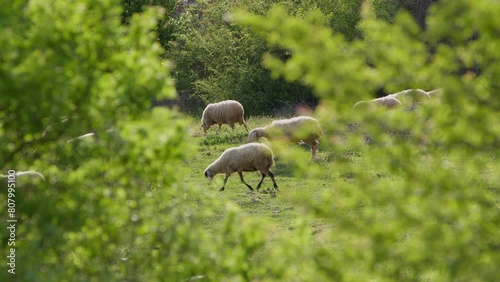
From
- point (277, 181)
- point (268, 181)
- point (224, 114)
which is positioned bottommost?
point (224, 114)

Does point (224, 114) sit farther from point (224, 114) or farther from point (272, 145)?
point (272, 145)

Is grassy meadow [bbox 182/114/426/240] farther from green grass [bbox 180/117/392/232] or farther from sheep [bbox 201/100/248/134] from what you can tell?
sheep [bbox 201/100/248/134]

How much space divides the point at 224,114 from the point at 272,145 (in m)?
27.8

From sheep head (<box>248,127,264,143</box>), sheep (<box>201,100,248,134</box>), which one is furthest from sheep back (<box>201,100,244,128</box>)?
sheep head (<box>248,127,264,143</box>)

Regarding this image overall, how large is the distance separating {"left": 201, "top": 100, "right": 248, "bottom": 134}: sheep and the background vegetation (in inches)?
1028

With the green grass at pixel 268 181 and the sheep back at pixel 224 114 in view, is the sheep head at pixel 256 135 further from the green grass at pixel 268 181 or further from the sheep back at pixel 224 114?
the sheep back at pixel 224 114

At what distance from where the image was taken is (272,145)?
774cm

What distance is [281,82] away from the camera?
48.3m

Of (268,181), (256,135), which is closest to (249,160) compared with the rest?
(268,181)

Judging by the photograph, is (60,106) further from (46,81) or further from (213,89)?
(213,89)

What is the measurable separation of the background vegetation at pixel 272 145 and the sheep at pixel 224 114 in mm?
26100

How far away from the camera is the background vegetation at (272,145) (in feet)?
21.4

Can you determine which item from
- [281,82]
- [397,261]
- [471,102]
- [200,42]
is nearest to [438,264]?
[397,261]

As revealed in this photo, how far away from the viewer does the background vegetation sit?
6.53m
